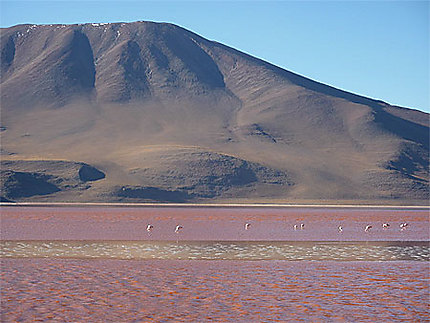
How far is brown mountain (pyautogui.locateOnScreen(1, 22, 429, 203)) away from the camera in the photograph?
373 ft

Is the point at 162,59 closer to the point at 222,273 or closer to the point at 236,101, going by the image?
the point at 236,101

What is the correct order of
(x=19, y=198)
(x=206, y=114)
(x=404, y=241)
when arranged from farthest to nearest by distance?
(x=206, y=114)
(x=19, y=198)
(x=404, y=241)

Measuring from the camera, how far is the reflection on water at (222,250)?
70.3ft

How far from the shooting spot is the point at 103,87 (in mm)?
179375

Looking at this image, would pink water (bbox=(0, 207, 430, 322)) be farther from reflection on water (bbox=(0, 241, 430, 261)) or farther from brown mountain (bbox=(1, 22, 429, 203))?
brown mountain (bbox=(1, 22, 429, 203))

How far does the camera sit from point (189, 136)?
144125mm

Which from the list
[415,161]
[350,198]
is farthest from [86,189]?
[415,161]

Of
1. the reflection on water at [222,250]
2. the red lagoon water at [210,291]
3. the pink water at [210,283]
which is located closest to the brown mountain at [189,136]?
the reflection on water at [222,250]

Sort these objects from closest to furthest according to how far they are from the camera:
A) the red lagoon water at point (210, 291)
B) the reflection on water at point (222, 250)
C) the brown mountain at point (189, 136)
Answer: the red lagoon water at point (210, 291), the reflection on water at point (222, 250), the brown mountain at point (189, 136)

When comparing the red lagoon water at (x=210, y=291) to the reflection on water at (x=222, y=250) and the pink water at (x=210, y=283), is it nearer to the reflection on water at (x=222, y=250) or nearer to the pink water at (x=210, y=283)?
the pink water at (x=210, y=283)

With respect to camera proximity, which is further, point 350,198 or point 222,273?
point 350,198

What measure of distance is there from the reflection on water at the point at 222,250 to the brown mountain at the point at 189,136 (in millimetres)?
77206

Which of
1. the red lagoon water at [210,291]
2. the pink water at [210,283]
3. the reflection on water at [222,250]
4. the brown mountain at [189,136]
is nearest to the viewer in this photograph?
the red lagoon water at [210,291]

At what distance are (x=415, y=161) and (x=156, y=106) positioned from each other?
214 feet
